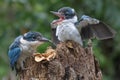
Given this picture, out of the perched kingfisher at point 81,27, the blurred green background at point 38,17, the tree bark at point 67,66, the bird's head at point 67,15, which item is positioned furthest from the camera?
the blurred green background at point 38,17

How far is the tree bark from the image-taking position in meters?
5.18

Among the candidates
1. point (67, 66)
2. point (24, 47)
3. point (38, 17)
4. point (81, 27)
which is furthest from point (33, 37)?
point (38, 17)

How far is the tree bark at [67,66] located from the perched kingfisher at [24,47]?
7 centimetres

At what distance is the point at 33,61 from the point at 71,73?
40 centimetres

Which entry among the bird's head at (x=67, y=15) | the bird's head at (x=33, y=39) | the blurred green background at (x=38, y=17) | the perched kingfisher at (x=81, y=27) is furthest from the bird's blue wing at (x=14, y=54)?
the blurred green background at (x=38, y=17)

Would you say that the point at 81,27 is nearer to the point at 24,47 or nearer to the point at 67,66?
the point at 67,66

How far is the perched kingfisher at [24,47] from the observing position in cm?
537

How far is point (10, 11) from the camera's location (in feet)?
30.1

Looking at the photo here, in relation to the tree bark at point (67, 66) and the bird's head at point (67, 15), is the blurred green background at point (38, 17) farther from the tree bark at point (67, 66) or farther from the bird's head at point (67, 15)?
the tree bark at point (67, 66)

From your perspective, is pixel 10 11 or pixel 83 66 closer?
pixel 83 66

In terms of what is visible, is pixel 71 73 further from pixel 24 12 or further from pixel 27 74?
pixel 24 12

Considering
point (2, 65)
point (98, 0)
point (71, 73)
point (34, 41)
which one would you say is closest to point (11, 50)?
point (34, 41)

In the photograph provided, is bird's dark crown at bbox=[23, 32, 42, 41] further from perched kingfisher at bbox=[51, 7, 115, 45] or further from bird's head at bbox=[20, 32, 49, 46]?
perched kingfisher at bbox=[51, 7, 115, 45]

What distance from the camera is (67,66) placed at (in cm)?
529
